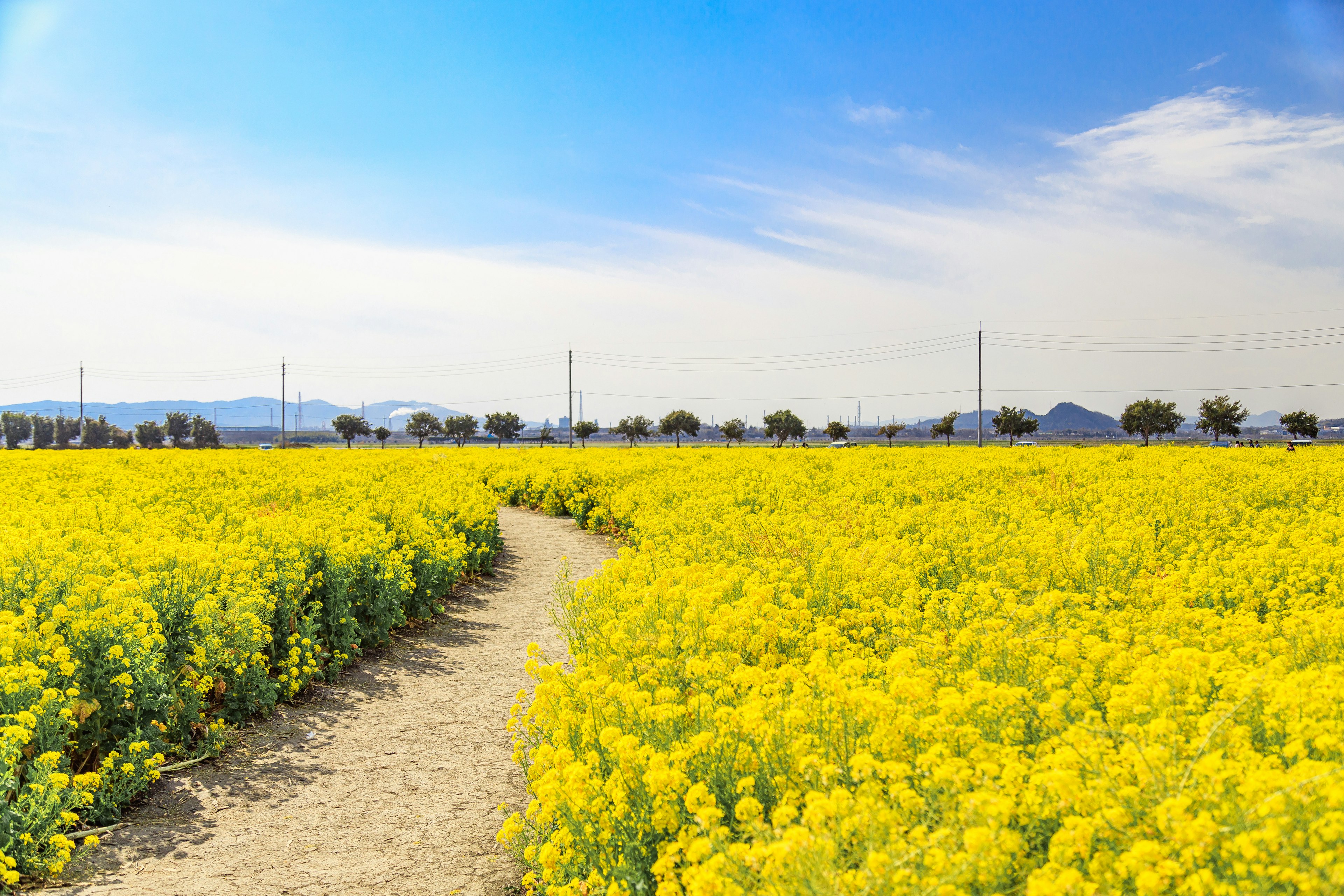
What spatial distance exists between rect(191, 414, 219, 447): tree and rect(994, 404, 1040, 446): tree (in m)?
77.0

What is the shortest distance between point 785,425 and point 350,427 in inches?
1863

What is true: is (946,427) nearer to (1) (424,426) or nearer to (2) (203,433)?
(1) (424,426)

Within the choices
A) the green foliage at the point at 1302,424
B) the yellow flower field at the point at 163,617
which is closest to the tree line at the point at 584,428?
the green foliage at the point at 1302,424

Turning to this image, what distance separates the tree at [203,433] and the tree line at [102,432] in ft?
0.17

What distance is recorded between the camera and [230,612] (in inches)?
233

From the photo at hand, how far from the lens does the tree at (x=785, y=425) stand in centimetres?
8062

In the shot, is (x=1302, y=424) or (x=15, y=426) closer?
(x=1302, y=424)

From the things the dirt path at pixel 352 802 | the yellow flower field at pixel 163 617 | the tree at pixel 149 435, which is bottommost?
the dirt path at pixel 352 802

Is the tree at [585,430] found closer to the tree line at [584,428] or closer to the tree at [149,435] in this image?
the tree line at [584,428]

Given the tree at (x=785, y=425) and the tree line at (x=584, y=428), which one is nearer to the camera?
the tree line at (x=584, y=428)

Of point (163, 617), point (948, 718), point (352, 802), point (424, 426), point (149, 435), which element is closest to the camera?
point (948, 718)

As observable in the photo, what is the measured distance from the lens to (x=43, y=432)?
87.9m

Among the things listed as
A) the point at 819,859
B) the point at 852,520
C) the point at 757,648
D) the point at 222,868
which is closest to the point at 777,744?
the point at 819,859

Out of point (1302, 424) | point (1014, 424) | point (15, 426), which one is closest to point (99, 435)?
point (15, 426)
